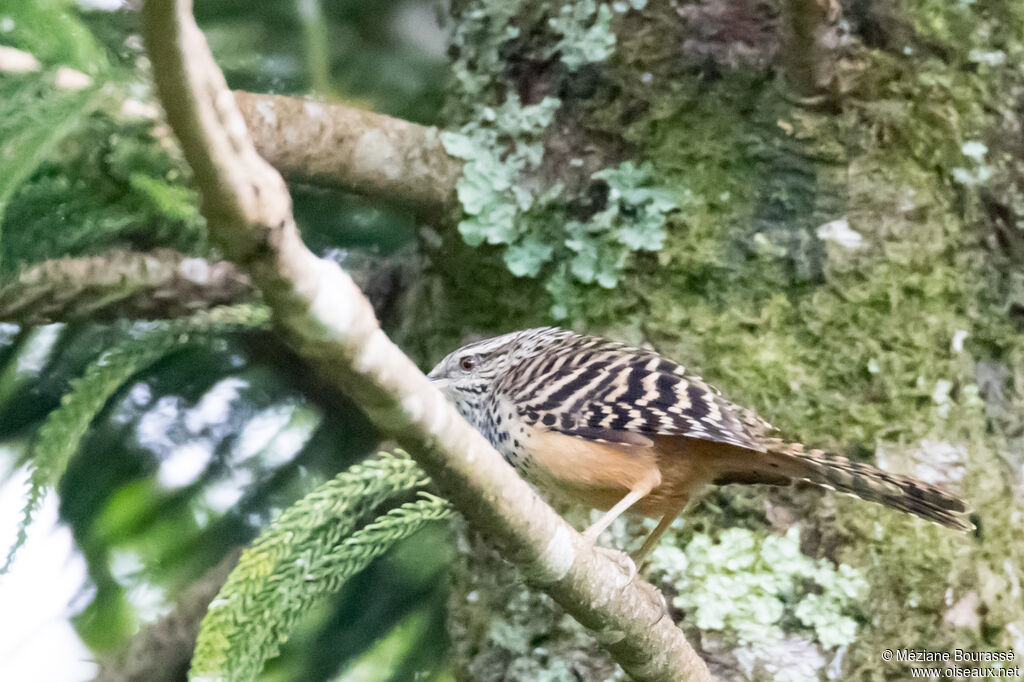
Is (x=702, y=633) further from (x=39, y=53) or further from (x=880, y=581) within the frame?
(x=39, y=53)

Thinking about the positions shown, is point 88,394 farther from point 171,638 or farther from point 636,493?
point 636,493

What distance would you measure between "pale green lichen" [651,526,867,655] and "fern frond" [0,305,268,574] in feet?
3.16

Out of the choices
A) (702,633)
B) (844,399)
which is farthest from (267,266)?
(844,399)

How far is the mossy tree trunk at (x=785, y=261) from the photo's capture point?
1.63 m

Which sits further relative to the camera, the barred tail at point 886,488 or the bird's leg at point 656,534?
the bird's leg at point 656,534

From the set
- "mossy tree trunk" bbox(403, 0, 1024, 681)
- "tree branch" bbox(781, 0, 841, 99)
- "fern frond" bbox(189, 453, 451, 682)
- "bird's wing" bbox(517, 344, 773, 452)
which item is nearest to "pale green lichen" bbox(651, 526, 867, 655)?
"mossy tree trunk" bbox(403, 0, 1024, 681)

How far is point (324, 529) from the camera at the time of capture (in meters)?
1.50

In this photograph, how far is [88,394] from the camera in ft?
5.09

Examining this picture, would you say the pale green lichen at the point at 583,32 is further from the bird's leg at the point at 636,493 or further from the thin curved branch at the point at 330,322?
the thin curved branch at the point at 330,322

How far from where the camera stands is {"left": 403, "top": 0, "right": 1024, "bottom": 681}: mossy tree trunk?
163 cm

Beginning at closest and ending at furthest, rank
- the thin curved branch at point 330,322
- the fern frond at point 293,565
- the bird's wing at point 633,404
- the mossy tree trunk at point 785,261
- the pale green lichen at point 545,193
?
the thin curved branch at point 330,322
the fern frond at point 293,565
the bird's wing at point 633,404
the mossy tree trunk at point 785,261
the pale green lichen at point 545,193

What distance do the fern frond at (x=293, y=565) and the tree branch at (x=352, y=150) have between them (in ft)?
2.06

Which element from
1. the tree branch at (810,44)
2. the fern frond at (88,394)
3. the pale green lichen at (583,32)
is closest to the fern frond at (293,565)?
the fern frond at (88,394)

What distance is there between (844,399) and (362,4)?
4.96 feet
